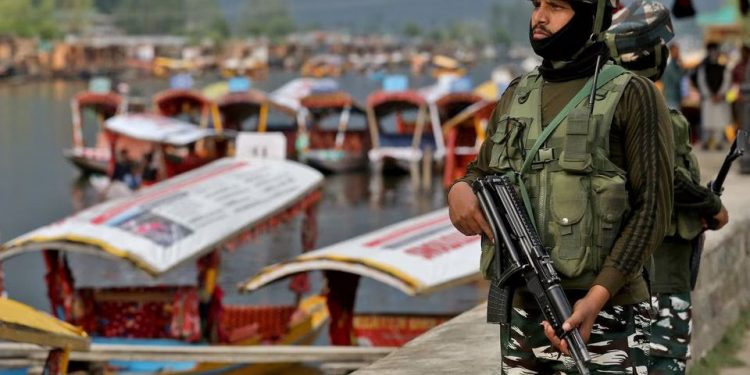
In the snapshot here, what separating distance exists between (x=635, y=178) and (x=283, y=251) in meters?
25.6

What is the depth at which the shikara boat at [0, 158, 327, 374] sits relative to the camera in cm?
1393

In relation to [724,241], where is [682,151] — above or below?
above

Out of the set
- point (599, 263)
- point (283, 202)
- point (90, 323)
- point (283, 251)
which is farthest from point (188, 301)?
point (283, 251)

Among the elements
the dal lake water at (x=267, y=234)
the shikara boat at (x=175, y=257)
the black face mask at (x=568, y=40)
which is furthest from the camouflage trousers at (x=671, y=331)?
the dal lake water at (x=267, y=234)

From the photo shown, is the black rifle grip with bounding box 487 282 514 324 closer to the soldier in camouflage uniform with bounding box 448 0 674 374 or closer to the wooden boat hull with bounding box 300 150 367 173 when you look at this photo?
the soldier in camouflage uniform with bounding box 448 0 674 374

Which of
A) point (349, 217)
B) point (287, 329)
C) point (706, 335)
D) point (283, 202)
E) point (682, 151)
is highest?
point (682, 151)

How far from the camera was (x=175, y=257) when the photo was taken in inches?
553

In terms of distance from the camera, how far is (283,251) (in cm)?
2925

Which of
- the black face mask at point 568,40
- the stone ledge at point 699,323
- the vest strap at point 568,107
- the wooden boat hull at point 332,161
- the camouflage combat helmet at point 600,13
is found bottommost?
the wooden boat hull at point 332,161

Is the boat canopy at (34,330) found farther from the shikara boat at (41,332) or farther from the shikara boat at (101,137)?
the shikara boat at (101,137)

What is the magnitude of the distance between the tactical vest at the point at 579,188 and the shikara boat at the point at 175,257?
9300mm

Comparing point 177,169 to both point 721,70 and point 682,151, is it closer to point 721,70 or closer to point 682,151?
point 721,70

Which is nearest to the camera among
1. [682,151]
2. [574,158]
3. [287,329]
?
[574,158]

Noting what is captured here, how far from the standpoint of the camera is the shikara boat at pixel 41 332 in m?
5.93
